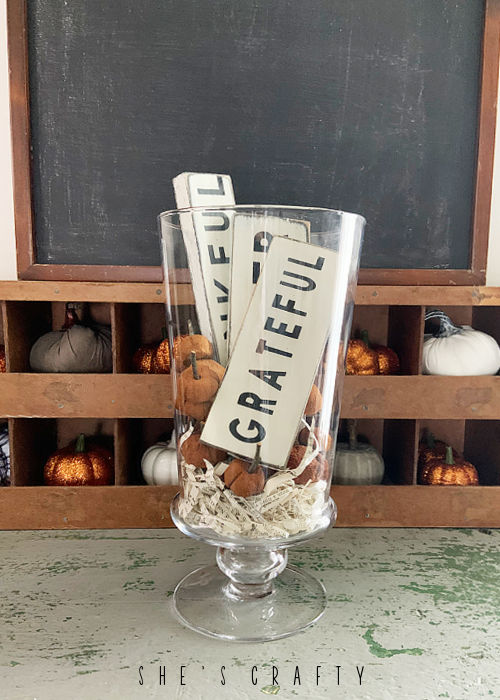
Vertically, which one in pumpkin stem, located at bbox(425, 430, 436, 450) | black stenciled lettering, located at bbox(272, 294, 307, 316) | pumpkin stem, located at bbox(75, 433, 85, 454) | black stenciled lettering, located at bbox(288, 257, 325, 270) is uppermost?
black stenciled lettering, located at bbox(288, 257, 325, 270)

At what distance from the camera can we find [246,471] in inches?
20.3

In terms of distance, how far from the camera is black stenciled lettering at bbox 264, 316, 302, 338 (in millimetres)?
496

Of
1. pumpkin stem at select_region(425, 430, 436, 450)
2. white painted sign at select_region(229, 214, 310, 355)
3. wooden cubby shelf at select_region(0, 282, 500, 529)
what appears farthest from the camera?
pumpkin stem at select_region(425, 430, 436, 450)

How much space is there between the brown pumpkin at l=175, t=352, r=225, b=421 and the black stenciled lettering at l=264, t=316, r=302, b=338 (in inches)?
2.5

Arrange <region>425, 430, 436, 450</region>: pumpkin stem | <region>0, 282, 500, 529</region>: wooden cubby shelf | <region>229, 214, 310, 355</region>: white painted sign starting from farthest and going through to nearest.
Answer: <region>425, 430, 436, 450</region>: pumpkin stem
<region>0, 282, 500, 529</region>: wooden cubby shelf
<region>229, 214, 310, 355</region>: white painted sign

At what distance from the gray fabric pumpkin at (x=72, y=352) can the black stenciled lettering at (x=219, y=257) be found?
1.29 feet

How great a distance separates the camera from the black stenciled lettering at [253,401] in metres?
0.51

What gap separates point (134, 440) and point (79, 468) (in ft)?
0.36

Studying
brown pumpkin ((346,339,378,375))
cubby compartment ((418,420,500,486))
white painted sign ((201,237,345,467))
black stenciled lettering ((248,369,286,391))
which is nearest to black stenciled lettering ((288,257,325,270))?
white painted sign ((201,237,345,467))

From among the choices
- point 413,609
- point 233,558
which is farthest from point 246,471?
point 413,609

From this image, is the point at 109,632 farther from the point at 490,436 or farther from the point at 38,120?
the point at 38,120

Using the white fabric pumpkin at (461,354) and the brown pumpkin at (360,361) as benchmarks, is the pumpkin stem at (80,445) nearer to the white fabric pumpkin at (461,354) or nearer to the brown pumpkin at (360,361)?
the brown pumpkin at (360,361)

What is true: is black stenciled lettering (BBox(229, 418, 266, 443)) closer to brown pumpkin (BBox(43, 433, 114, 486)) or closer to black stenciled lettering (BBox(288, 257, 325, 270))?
black stenciled lettering (BBox(288, 257, 325, 270))

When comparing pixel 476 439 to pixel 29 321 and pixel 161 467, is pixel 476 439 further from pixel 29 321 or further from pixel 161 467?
pixel 29 321
